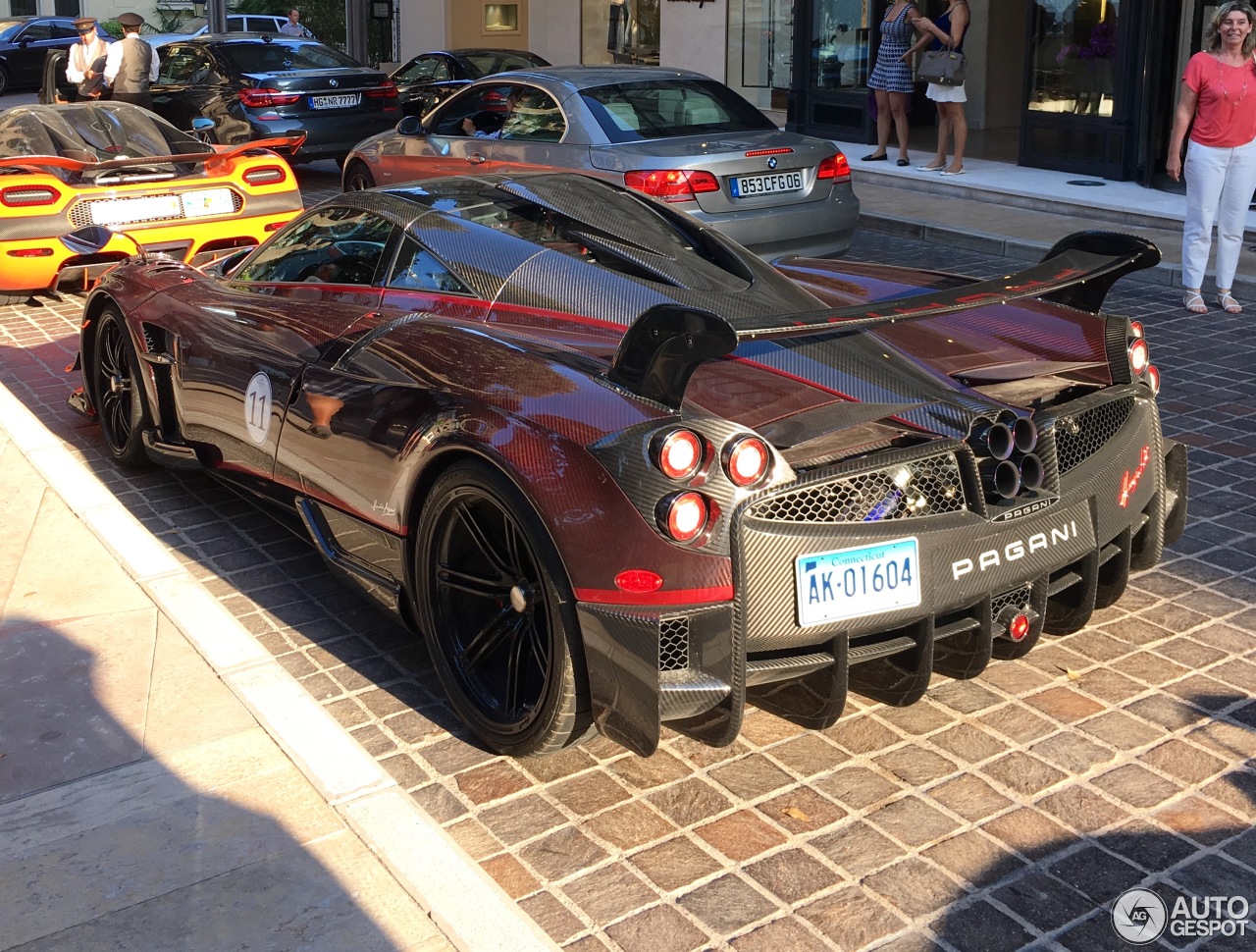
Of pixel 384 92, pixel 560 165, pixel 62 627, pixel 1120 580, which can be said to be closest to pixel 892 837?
pixel 1120 580

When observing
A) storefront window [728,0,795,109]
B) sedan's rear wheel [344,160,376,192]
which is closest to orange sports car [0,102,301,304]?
sedan's rear wheel [344,160,376,192]

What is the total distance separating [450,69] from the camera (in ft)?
60.8

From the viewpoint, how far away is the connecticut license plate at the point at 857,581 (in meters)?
3.44

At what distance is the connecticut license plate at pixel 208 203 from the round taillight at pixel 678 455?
278 inches

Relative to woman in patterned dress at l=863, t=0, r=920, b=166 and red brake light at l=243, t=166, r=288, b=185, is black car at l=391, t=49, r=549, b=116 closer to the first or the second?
woman in patterned dress at l=863, t=0, r=920, b=166

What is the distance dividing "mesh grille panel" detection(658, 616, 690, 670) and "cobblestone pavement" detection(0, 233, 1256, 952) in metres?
0.47

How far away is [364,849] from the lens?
347cm

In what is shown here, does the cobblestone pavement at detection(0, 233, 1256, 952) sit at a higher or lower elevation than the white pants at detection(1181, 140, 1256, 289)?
lower

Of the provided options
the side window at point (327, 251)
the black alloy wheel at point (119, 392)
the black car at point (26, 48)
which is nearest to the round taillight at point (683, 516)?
the side window at point (327, 251)

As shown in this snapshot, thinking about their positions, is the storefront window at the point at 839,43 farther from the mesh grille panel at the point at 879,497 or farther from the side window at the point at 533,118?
the mesh grille panel at the point at 879,497

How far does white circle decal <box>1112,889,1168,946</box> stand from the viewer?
10.2ft

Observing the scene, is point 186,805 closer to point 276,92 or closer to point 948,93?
point 948,93

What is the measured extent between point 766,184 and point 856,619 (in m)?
6.06

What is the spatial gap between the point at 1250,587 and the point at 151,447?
426 centimetres
